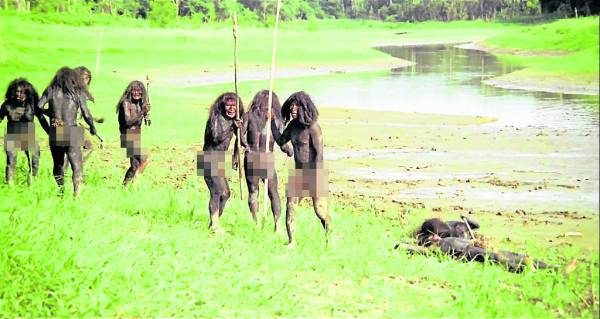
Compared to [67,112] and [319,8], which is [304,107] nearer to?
[67,112]

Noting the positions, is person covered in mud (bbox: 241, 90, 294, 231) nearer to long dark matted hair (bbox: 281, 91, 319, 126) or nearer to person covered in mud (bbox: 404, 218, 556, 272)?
long dark matted hair (bbox: 281, 91, 319, 126)

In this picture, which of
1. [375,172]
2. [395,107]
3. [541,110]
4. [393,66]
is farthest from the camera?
[393,66]

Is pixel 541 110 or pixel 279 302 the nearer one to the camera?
pixel 279 302

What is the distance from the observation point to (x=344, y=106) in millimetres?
31016

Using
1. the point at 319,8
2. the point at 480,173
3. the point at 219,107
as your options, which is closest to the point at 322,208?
the point at 219,107

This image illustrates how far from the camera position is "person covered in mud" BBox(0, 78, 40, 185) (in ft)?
40.1

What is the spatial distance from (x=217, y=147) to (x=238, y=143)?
234 millimetres

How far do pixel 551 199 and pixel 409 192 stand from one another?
224cm

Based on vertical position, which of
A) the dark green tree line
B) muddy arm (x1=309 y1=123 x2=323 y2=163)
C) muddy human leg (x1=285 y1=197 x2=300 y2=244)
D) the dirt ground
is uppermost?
the dark green tree line

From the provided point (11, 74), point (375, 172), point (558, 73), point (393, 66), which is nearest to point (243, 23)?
point (393, 66)

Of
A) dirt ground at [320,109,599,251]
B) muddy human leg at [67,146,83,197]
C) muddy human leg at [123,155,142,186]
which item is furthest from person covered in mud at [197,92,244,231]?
dirt ground at [320,109,599,251]

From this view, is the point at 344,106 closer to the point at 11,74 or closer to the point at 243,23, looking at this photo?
the point at 11,74

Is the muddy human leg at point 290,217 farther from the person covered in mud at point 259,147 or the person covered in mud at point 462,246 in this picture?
the person covered in mud at point 462,246

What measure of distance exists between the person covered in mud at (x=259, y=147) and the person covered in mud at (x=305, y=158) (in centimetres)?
72
